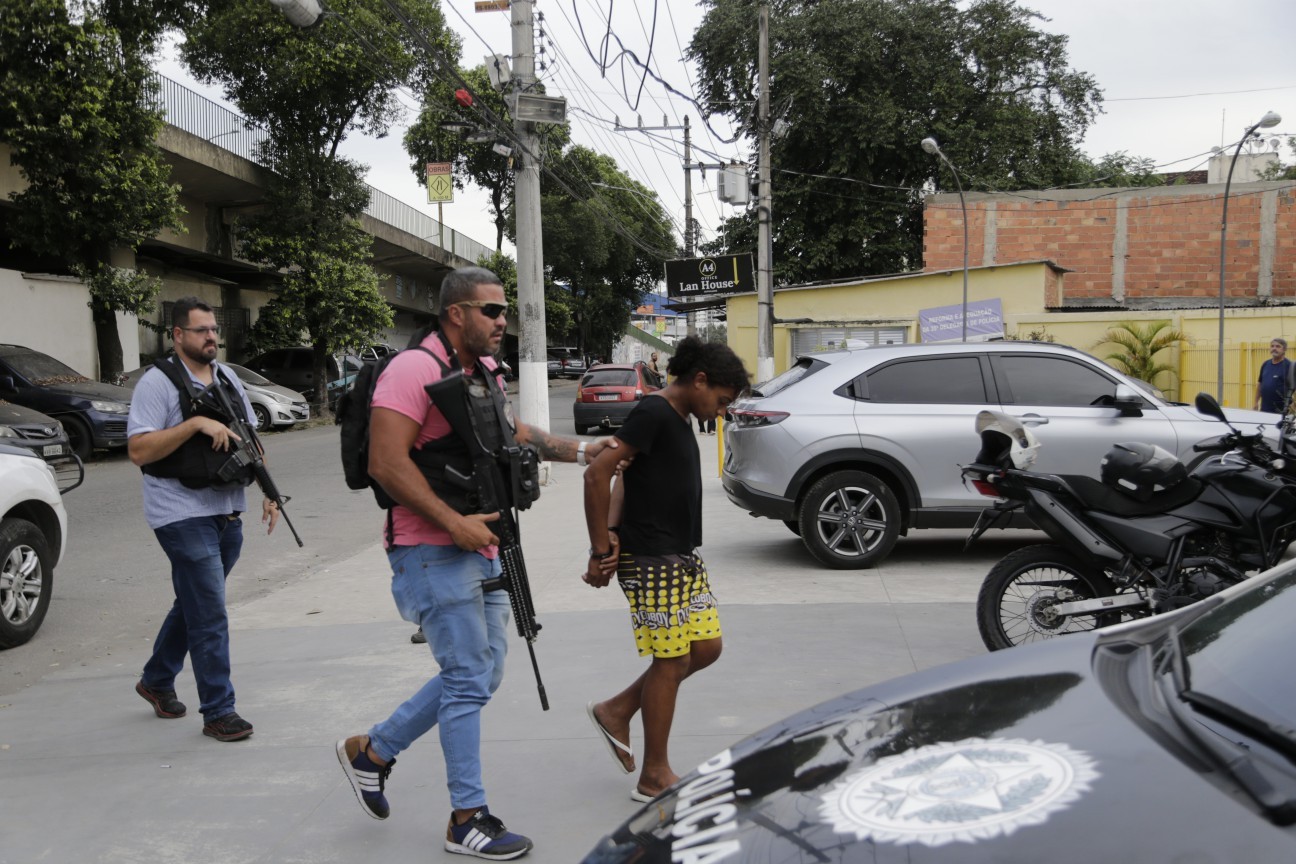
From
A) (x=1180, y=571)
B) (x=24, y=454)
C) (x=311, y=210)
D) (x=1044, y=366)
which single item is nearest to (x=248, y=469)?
(x=24, y=454)

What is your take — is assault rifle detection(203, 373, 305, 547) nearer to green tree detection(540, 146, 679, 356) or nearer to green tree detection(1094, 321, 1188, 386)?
green tree detection(1094, 321, 1188, 386)

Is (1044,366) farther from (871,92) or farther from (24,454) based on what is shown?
(871,92)

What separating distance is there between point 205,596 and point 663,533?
1979 millimetres

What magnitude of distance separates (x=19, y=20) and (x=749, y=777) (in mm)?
18938

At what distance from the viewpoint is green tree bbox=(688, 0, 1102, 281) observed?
1383 inches

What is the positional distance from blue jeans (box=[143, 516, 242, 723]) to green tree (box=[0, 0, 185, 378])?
51.2ft

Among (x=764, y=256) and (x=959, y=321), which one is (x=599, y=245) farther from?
(x=764, y=256)

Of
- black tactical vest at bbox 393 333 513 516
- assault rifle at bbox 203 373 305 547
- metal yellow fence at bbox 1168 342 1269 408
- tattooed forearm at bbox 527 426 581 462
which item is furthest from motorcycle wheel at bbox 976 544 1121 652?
metal yellow fence at bbox 1168 342 1269 408

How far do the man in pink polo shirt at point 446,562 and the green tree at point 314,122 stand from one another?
22.6 metres

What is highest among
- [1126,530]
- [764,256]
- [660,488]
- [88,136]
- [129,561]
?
[88,136]

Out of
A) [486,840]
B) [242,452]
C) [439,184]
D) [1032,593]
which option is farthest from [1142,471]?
[439,184]

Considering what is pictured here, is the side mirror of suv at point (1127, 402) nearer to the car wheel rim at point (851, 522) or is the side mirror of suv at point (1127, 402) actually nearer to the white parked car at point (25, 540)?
the car wheel rim at point (851, 522)

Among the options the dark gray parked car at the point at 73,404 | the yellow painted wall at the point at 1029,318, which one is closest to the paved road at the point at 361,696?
the dark gray parked car at the point at 73,404

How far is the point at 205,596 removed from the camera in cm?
450
